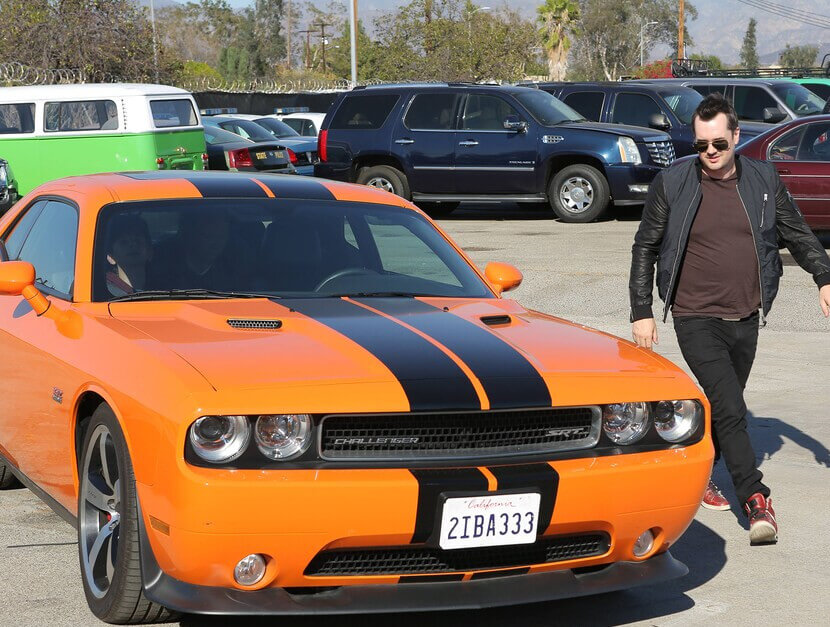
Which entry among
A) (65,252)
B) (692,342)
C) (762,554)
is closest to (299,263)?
(65,252)

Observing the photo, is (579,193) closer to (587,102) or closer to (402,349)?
(587,102)

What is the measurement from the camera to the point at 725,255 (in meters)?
6.00

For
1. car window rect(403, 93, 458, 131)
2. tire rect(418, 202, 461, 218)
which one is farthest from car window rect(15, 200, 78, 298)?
tire rect(418, 202, 461, 218)

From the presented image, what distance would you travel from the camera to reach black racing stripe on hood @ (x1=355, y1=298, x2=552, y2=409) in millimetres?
4359

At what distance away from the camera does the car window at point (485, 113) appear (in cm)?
2077

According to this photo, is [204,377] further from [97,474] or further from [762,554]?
[762,554]

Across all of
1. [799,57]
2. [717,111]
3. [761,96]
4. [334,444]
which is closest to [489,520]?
[334,444]

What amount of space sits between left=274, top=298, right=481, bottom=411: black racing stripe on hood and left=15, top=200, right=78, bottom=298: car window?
103 cm

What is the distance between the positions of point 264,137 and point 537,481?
74.0ft

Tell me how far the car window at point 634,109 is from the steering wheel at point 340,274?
1696cm

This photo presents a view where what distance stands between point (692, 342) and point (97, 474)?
2588 mm

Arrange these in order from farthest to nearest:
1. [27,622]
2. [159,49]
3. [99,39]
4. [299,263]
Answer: [159,49]
[99,39]
[299,263]
[27,622]

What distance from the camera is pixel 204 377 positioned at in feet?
Result: 13.9

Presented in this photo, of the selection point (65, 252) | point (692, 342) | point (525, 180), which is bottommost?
point (525, 180)
